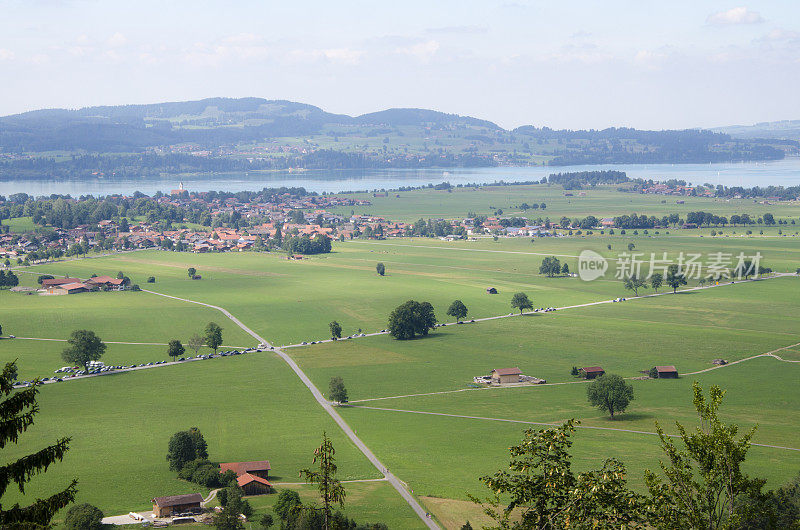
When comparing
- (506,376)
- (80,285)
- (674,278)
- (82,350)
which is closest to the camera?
(506,376)

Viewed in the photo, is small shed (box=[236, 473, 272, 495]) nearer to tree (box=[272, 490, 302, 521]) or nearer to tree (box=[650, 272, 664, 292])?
tree (box=[272, 490, 302, 521])

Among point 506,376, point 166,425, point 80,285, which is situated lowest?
point 166,425

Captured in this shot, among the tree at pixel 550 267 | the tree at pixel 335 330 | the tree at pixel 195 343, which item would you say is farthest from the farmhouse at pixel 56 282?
the tree at pixel 550 267

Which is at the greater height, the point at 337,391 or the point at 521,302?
the point at 521,302

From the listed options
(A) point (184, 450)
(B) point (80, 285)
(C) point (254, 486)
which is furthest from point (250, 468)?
(B) point (80, 285)

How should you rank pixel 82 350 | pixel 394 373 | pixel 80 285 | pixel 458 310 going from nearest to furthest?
pixel 394 373 → pixel 82 350 → pixel 458 310 → pixel 80 285

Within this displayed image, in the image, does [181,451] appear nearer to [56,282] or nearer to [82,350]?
[82,350]

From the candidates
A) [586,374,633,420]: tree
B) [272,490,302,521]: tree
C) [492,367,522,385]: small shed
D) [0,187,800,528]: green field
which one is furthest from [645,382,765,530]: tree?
[492,367,522,385]: small shed

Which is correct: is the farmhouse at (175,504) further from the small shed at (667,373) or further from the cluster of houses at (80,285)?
the cluster of houses at (80,285)
